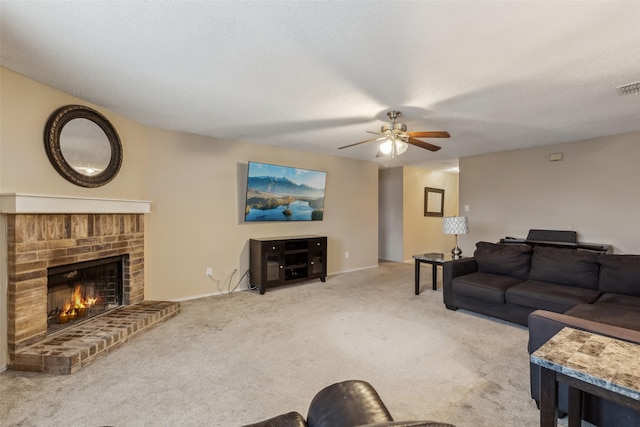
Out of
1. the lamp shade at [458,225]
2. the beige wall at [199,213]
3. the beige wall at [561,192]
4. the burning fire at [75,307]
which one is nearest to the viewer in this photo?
the burning fire at [75,307]

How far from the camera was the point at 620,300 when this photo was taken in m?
2.57

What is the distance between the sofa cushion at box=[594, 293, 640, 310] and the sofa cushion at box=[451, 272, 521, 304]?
0.74 meters

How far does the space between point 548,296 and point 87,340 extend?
415 cm

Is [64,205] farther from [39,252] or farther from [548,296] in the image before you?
[548,296]

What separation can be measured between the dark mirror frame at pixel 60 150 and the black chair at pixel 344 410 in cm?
292

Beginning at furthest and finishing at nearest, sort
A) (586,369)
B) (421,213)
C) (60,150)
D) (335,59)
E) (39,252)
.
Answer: (421,213), (60,150), (39,252), (335,59), (586,369)

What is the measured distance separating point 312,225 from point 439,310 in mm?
2601

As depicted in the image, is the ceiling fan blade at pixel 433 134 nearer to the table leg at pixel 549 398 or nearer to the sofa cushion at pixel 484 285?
the sofa cushion at pixel 484 285

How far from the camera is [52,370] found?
221 centimetres

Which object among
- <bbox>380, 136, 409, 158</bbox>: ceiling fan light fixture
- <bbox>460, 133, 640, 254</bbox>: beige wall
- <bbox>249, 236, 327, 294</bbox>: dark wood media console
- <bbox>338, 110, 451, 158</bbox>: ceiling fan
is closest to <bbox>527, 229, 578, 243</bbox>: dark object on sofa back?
<bbox>460, 133, 640, 254</bbox>: beige wall

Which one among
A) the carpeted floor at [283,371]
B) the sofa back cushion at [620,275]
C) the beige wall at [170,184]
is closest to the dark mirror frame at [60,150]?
the beige wall at [170,184]

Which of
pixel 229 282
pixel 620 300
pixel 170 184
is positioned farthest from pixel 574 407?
pixel 170 184

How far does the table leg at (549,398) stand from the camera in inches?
49.5

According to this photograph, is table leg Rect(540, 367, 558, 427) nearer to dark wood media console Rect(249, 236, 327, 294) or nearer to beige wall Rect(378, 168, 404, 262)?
dark wood media console Rect(249, 236, 327, 294)
